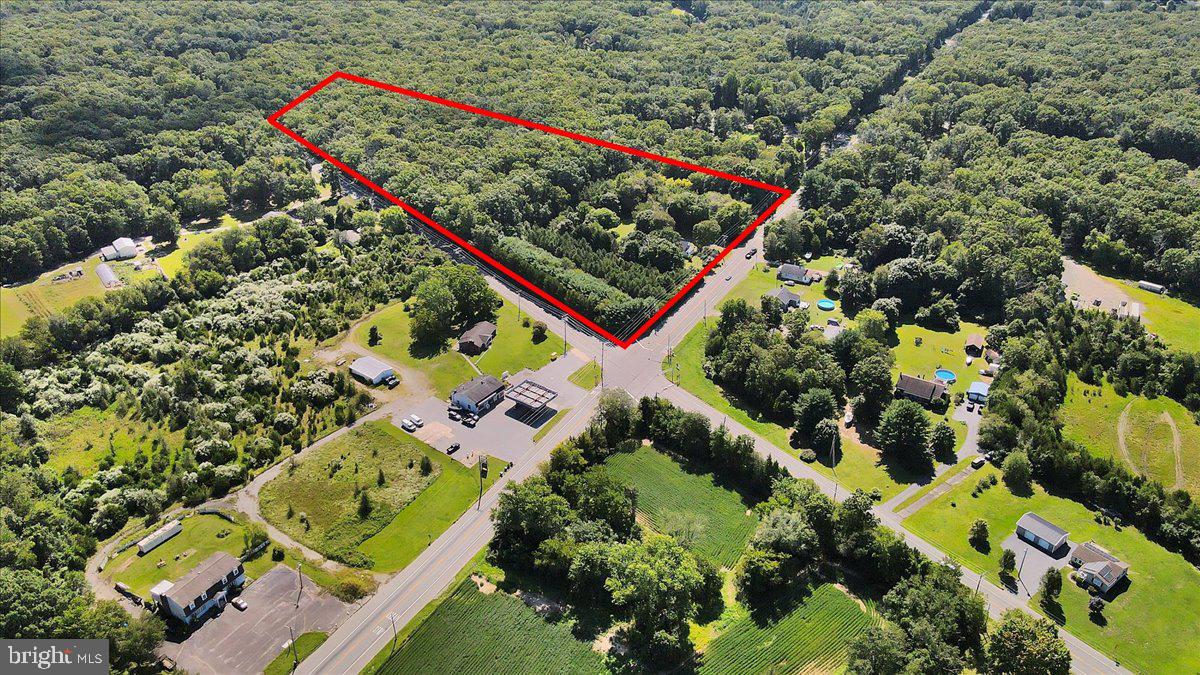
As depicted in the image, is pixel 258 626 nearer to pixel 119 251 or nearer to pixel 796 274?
pixel 119 251

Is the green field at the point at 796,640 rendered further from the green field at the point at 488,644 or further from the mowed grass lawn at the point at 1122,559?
the mowed grass lawn at the point at 1122,559

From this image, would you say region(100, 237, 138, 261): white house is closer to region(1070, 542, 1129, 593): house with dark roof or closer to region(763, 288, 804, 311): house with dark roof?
region(763, 288, 804, 311): house with dark roof

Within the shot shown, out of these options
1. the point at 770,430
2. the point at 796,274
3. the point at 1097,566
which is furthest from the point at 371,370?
the point at 1097,566

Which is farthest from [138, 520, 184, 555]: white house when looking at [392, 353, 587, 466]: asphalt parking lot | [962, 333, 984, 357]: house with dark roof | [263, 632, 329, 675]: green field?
[962, 333, 984, 357]: house with dark roof

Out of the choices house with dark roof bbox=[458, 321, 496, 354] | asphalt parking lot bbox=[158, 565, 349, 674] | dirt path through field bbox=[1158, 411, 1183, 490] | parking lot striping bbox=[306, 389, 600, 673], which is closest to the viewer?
asphalt parking lot bbox=[158, 565, 349, 674]

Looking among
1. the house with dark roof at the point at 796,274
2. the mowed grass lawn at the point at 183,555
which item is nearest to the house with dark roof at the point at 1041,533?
the house with dark roof at the point at 796,274

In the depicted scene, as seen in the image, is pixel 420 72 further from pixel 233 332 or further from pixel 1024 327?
pixel 1024 327

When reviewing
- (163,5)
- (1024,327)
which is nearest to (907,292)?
(1024,327)
